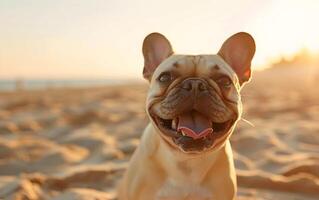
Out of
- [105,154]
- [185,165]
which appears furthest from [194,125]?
[105,154]

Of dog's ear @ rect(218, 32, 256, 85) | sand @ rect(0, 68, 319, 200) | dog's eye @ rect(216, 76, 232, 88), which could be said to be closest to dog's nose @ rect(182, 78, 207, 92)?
dog's eye @ rect(216, 76, 232, 88)

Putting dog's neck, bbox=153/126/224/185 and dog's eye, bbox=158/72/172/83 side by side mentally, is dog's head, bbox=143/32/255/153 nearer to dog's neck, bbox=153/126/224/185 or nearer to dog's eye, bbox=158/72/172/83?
dog's eye, bbox=158/72/172/83

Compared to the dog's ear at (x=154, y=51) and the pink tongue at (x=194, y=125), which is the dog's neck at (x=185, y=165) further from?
the dog's ear at (x=154, y=51)

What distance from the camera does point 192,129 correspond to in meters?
2.07

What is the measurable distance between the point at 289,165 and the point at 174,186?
5.81ft

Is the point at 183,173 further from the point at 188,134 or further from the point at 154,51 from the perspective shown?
the point at 154,51

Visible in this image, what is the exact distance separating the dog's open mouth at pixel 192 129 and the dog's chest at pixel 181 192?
0.96 feet

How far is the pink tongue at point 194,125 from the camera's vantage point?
205 cm

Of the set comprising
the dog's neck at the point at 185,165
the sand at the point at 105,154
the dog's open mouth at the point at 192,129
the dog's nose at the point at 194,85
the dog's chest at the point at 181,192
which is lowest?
the sand at the point at 105,154

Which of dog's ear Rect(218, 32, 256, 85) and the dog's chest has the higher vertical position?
dog's ear Rect(218, 32, 256, 85)

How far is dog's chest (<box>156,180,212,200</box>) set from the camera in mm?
2252

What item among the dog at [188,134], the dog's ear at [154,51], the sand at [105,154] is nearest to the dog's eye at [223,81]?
the dog at [188,134]

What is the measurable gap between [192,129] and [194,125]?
0.15 feet

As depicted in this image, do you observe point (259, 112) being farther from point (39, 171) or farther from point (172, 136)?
point (172, 136)
